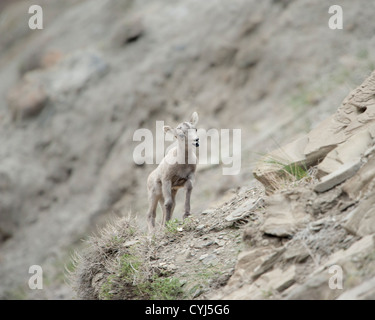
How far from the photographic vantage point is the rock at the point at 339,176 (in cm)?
568

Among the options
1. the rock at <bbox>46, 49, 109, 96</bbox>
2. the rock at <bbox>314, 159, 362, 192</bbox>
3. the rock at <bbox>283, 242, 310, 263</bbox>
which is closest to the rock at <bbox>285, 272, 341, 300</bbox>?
the rock at <bbox>283, 242, 310, 263</bbox>

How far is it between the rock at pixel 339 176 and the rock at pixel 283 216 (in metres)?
0.33

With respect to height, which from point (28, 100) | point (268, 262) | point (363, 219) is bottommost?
point (268, 262)

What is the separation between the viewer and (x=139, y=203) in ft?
52.4

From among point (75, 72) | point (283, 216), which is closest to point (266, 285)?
point (283, 216)

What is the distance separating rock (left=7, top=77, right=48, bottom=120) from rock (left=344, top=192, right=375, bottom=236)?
1589cm

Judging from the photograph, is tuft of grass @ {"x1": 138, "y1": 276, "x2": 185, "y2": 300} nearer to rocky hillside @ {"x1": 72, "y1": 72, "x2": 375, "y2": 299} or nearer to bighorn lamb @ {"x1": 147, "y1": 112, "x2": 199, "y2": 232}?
rocky hillside @ {"x1": 72, "y1": 72, "x2": 375, "y2": 299}

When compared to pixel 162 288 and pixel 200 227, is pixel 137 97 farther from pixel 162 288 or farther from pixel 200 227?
pixel 162 288

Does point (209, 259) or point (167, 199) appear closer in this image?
point (209, 259)

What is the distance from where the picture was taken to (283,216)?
A: 18.8 feet

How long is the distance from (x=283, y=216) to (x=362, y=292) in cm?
160

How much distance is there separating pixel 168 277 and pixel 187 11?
14364mm

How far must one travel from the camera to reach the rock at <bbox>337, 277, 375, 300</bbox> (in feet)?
13.7
